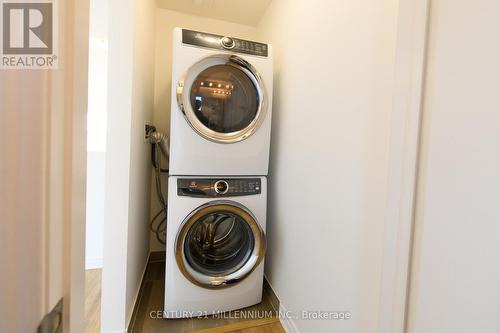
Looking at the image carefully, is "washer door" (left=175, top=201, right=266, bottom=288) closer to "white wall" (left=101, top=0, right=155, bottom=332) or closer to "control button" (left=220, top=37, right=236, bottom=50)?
"white wall" (left=101, top=0, right=155, bottom=332)

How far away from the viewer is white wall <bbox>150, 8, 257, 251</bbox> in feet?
6.90

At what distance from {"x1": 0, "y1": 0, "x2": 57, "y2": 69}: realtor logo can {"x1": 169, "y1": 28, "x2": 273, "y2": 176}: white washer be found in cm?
108

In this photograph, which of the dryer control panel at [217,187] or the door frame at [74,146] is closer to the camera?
the door frame at [74,146]

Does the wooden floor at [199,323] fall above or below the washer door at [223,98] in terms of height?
below

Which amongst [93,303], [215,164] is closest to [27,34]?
[215,164]

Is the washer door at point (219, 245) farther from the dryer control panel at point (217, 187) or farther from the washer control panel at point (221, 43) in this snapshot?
the washer control panel at point (221, 43)

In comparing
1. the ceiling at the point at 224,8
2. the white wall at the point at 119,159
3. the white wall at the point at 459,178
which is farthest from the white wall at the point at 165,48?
the white wall at the point at 459,178

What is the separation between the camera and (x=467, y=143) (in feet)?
1.82

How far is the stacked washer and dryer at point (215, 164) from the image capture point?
1.41m

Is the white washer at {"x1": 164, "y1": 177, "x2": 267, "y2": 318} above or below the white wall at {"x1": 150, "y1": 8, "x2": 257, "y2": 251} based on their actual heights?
below

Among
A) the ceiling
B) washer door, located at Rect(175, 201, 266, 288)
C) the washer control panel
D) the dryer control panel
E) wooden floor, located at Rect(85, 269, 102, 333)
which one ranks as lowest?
wooden floor, located at Rect(85, 269, 102, 333)

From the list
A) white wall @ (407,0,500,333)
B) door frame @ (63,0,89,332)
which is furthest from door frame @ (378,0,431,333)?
door frame @ (63,0,89,332)

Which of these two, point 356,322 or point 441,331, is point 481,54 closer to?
point 441,331

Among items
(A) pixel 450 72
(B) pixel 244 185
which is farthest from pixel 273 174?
(A) pixel 450 72
